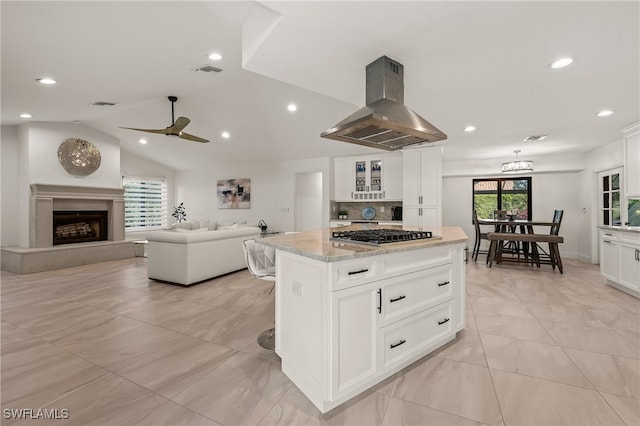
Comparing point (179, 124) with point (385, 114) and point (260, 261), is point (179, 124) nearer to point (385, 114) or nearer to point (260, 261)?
point (260, 261)

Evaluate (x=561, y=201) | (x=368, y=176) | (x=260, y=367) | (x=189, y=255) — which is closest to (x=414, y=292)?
(x=260, y=367)

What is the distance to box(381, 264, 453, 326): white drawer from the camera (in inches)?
72.1

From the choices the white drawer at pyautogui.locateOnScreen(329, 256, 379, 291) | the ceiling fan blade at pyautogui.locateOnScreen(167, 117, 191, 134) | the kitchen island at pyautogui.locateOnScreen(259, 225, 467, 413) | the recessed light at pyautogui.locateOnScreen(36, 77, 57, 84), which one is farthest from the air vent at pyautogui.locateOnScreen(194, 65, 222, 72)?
the white drawer at pyautogui.locateOnScreen(329, 256, 379, 291)

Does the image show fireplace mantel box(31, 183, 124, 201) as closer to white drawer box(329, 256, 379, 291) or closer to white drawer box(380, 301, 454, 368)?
white drawer box(329, 256, 379, 291)

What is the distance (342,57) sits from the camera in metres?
2.21

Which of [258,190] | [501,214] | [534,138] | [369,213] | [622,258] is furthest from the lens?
[258,190]

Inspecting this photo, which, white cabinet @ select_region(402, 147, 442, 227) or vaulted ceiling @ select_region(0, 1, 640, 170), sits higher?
vaulted ceiling @ select_region(0, 1, 640, 170)

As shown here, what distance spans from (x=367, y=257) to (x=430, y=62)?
1.76 meters

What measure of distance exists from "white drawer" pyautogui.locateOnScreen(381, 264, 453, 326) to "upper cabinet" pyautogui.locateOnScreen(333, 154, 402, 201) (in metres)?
4.16

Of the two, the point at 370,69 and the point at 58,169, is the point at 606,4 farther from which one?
the point at 58,169

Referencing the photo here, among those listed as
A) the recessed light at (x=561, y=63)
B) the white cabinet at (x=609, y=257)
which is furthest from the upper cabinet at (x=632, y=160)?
the recessed light at (x=561, y=63)

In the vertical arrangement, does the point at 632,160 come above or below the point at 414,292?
above

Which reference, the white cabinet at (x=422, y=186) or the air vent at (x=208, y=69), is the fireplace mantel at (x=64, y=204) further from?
the white cabinet at (x=422, y=186)

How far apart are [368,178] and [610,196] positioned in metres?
4.57
